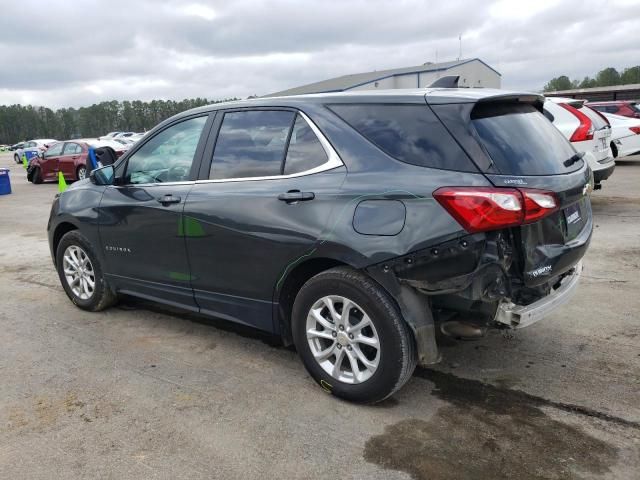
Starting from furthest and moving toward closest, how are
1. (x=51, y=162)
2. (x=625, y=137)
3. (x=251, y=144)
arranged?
(x=51, y=162), (x=625, y=137), (x=251, y=144)

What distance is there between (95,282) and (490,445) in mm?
3621

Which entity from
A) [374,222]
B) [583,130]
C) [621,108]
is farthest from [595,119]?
[621,108]

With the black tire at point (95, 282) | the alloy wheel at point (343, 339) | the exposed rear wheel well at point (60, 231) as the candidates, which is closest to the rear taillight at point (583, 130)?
Answer: the alloy wheel at point (343, 339)

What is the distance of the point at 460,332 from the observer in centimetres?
304

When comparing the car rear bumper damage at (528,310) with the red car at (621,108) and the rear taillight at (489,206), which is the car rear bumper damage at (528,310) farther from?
the red car at (621,108)

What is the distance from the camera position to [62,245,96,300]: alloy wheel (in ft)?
16.5

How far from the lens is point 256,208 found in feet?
11.6

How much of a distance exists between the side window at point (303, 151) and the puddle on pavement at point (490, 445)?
5.23 ft

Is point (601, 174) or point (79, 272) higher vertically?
point (601, 174)

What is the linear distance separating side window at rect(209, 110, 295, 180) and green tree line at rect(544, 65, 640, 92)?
316 ft

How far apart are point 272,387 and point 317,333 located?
1.71 feet

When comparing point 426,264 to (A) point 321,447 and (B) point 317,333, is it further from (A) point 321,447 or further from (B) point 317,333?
(A) point 321,447

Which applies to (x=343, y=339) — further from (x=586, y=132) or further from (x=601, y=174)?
(x=586, y=132)

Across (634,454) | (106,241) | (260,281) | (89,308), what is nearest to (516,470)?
(634,454)
